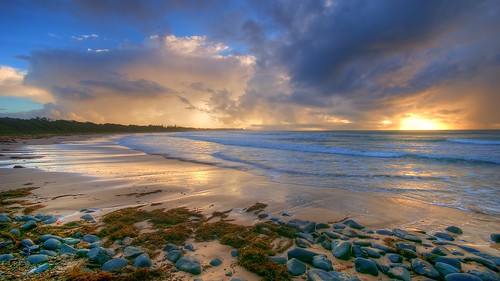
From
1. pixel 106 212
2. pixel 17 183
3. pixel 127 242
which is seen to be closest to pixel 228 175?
pixel 106 212

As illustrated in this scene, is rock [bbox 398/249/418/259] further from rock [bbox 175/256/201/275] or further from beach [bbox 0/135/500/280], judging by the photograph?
rock [bbox 175/256/201/275]

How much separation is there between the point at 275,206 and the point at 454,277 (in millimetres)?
3792

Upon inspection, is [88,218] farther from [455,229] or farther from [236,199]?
[455,229]

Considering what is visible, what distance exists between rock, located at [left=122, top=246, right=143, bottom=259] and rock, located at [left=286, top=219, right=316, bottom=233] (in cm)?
276

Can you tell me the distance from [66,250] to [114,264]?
0.92 metres

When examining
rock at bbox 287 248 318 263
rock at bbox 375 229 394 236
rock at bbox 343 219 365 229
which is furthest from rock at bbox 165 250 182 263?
rock at bbox 375 229 394 236

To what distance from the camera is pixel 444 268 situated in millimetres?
3240

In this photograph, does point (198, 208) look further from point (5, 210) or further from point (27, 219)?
point (5, 210)

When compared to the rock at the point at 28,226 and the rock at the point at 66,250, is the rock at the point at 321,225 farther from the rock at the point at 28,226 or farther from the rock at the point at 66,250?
the rock at the point at 28,226

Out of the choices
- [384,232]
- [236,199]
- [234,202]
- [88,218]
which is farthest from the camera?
[236,199]

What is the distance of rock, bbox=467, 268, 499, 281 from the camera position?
305 cm

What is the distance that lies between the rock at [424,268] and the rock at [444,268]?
0.08 meters

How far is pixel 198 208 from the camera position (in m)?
6.02

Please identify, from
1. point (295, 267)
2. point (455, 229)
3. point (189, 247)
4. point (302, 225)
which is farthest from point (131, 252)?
point (455, 229)
